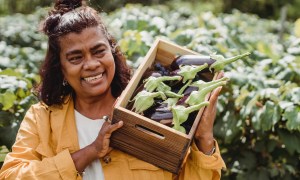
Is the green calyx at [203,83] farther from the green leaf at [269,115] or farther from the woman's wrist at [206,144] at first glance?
the green leaf at [269,115]

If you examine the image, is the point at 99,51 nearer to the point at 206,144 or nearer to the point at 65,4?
the point at 65,4

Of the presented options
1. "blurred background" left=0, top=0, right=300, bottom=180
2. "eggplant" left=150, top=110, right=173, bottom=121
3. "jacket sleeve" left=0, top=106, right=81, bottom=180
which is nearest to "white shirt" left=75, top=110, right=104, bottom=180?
"jacket sleeve" left=0, top=106, right=81, bottom=180

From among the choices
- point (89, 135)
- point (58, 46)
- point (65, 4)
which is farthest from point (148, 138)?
point (65, 4)

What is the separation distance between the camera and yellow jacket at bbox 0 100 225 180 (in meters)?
2.54

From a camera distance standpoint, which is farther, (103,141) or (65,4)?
(65,4)

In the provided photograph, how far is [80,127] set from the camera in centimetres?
274

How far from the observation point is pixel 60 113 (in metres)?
2.76

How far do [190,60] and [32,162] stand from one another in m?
0.88

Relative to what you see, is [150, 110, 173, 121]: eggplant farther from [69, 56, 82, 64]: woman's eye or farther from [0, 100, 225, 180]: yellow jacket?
[69, 56, 82, 64]: woman's eye

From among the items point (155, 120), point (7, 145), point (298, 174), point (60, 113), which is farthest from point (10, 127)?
point (298, 174)

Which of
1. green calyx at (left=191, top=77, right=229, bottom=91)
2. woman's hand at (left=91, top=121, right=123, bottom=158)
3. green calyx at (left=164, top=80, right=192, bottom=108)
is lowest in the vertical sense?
woman's hand at (left=91, top=121, right=123, bottom=158)

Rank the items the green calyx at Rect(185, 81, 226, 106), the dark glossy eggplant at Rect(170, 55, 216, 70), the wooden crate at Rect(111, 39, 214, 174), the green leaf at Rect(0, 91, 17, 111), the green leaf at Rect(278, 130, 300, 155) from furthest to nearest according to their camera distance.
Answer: the green leaf at Rect(278, 130, 300, 155) → the green leaf at Rect(0, 91, 17, 111) → the dark glossy eggplant at Rect(170, 55, 216, 70) → the green calyx at Rect(185, 81, 226, 106) → the wooden crate at Rect(111, 39, 214, 174)

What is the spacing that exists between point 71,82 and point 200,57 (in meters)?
0.62

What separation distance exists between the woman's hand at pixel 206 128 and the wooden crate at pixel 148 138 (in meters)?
0.07
